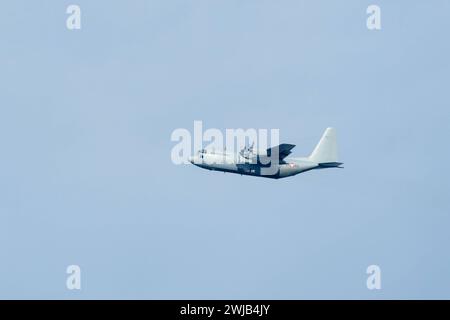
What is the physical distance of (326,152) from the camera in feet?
415

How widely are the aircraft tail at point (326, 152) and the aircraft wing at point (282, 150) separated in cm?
424

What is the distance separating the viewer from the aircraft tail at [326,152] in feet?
413

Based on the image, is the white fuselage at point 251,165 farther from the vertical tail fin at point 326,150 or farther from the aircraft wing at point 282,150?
the aircraft wing at point 282,150

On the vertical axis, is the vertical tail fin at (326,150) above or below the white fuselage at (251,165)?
above

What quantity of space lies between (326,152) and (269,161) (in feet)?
23.4

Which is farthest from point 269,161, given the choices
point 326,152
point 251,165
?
point 326,152

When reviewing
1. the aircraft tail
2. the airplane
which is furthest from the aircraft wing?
the aircraft tail

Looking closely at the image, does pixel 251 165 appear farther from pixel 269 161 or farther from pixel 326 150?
pixel 326 150

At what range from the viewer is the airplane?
12369 cm

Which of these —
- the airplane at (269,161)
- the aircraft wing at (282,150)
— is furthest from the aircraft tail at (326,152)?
the aircraft wing at (282,150)
